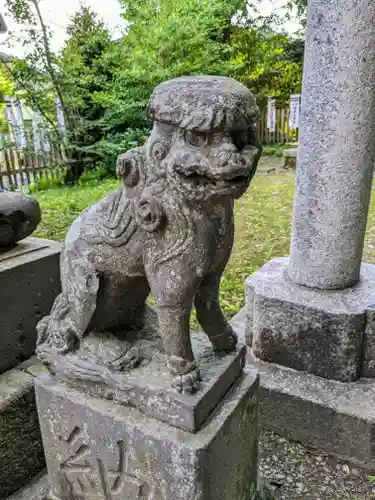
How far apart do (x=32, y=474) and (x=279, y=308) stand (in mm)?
1336

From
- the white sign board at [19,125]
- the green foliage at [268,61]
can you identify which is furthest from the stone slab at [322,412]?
the green foliage at [268,61]

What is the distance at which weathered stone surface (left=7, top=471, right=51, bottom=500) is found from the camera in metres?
1.61

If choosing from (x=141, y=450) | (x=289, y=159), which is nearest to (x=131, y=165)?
(x=141, y=450)

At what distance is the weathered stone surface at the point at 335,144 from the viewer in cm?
176

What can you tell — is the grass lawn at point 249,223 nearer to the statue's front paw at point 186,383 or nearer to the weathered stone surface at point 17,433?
the weathered stone surface at point 17,433

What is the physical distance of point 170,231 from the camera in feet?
3.63

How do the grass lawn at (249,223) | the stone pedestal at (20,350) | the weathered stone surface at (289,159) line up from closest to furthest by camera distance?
the stone pedestal at (20,350)
the grass lawn at (249,223)
the weathered stone surface at (289,159)

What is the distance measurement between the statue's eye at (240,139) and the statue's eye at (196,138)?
0.07 metres

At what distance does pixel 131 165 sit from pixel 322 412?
1480mm

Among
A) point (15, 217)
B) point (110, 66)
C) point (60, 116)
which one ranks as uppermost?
point (110, 66)

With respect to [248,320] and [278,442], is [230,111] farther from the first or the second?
[278,442]

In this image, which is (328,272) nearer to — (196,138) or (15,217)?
(196,138)

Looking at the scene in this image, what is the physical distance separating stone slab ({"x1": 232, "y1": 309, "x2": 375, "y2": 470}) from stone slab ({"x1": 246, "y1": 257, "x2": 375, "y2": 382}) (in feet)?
0.20

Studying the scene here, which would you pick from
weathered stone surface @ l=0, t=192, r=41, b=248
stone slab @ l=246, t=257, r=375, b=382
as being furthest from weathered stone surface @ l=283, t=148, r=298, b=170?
weathered stone surface @ l=0, t=192, r=41, b=248
